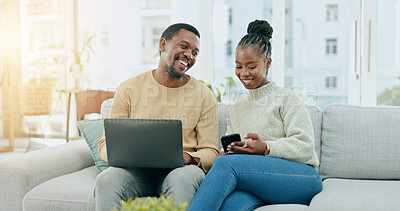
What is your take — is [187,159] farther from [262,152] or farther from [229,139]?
[262,152]

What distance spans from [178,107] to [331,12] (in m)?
2.76

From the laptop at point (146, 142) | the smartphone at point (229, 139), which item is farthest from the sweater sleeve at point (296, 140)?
the laptop at point (146, 142)

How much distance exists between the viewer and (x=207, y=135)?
6.22ft

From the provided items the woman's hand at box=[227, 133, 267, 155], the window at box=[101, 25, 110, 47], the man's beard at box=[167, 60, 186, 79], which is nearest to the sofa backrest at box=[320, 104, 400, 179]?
the woman's hand at box=[227, 133, 267, 155]

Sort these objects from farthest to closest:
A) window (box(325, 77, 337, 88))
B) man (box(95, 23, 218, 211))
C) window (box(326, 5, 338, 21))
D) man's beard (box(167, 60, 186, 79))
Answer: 1. window (box(325, 77, 337, 88))
2. window (box(326, 5, 338, 21))
3. man's beard (box(167, 60, 186, 79))
4. man (box(95, 23, 218, 211))

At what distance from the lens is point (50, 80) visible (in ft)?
16.7

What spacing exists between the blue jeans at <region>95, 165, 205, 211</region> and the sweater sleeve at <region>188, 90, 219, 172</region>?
10cm

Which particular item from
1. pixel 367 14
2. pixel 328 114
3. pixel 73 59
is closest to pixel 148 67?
pixel 73 59

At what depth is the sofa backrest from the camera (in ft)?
6.16

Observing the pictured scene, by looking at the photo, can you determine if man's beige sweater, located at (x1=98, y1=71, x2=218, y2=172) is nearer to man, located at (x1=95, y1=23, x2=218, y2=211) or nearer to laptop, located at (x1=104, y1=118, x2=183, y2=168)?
man, located at (x1=95, y1=23, x2=218, y2=211)

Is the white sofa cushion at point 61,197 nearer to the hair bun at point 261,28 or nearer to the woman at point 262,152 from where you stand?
the woman at point 262,152


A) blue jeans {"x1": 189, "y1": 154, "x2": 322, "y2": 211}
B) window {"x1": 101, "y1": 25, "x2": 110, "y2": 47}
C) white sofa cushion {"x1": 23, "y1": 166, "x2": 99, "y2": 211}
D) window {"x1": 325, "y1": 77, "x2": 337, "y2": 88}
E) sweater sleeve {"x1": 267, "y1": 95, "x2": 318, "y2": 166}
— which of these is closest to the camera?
blue jeans {"x1": 189, "y1": 154, "x2": 322, "y2": 211}

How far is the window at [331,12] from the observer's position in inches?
160

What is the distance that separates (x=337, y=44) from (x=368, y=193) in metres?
2.76
